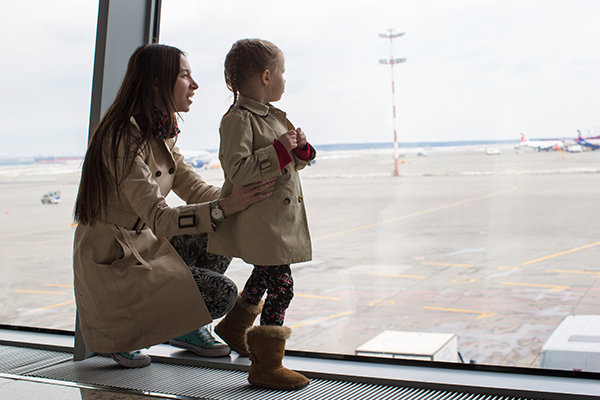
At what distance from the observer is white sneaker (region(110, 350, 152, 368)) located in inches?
57.0

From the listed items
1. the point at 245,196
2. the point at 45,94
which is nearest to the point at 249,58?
the point at 245,196

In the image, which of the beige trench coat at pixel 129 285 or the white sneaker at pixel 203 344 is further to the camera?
the white sneaker at pixel 203 344

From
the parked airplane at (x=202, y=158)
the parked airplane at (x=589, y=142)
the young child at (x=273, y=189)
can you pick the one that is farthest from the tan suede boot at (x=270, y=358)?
the parked airplane at (x=589, y=142)

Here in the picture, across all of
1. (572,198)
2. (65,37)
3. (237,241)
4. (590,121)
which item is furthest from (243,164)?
(572,198)

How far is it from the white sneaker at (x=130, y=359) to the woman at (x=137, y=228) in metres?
0.14

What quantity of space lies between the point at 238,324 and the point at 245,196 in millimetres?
464

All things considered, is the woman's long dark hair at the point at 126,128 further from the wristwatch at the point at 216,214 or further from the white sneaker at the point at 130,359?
the white sneaker at the point at 130,359

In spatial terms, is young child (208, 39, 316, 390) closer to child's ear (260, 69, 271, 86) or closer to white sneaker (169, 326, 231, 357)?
child's ear (260, 69, 271, 86)

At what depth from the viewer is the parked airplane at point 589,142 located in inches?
80.0

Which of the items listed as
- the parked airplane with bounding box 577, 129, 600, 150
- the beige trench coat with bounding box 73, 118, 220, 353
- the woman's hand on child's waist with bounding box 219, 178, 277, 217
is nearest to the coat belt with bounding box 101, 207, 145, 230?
the beige trench coat with bounding box 73, 118, 220, 353

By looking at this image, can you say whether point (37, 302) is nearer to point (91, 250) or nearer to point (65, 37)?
point (65, 37)

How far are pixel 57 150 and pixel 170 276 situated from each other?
2.15 m

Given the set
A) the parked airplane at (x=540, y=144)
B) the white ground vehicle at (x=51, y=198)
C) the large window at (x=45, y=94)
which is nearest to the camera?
the large window at (x=45, y=94)

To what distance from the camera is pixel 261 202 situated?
1191 mm
